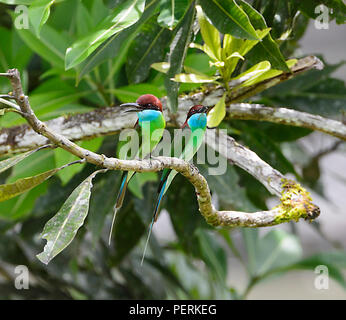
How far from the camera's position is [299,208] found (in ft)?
3.35

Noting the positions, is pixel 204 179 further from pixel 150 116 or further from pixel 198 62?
pixel 198 62

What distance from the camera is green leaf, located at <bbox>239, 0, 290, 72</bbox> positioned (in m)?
1.07

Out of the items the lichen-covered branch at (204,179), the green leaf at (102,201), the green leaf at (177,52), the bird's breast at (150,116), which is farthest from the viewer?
the green leaf at (102,201)

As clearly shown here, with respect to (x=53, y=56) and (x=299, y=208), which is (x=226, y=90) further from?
(x=53, y=56)

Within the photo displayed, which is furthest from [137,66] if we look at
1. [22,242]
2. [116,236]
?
[22,242]

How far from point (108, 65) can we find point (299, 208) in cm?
74

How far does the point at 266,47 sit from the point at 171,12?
202 millimetres

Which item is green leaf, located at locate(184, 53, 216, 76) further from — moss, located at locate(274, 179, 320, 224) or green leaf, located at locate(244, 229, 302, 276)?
green leaf, located at locate(244, 229, 302, 276)

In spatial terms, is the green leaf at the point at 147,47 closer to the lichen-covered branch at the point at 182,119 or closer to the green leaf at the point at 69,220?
the lichen-covered branch at the point at 182,119

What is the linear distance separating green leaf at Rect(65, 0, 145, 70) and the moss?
0.44 m

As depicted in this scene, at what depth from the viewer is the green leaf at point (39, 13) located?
95 centimetres

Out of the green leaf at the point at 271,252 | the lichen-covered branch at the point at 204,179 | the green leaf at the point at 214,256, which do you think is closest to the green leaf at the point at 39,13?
the lichen-covered branch at the point at 204,179

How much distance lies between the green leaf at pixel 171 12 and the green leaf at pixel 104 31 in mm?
41

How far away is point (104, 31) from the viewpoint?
3.30ft
